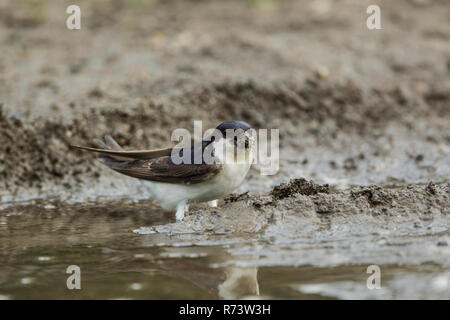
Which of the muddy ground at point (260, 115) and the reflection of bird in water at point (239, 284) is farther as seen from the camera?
the muddy ground at point (260, 115)

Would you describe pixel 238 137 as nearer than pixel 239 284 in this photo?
No

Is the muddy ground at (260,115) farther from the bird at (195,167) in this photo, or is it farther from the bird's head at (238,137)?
the bird's head at (238,137)

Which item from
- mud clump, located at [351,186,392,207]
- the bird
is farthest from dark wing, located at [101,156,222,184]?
mud clump, located at [351,186,392,207]

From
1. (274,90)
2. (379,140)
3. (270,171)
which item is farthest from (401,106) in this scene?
(270,171)

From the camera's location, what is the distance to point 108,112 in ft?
22.5

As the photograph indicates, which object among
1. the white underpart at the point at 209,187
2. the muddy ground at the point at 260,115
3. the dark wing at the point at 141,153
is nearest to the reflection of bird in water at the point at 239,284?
the muddy ground at the point at 260,115

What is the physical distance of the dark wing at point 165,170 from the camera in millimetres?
4824

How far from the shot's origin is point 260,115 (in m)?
7.50

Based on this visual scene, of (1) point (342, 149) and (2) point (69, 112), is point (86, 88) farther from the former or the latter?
(1) point (342, 149)

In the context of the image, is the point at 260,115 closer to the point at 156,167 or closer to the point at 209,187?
the point at 156,167

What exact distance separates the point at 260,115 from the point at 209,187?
2.76m

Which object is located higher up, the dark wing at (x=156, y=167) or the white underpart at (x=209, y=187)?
the dark wing at (x=156, y=167)

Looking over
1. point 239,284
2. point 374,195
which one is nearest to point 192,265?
point 239,284

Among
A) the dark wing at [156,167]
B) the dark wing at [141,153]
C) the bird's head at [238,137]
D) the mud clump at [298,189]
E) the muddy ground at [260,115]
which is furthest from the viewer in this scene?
the dark wing at [141,153]
